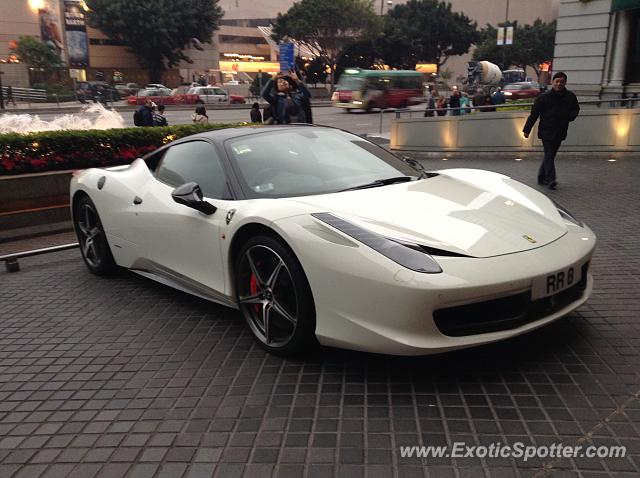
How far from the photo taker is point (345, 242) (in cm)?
300

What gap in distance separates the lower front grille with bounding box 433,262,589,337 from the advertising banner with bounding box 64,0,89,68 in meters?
68.3

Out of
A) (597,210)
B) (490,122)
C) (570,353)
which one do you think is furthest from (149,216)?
(490,122)

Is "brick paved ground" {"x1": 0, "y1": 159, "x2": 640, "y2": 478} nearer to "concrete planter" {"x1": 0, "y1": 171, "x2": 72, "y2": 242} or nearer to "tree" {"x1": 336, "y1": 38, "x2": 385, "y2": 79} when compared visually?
"concrete planter" {"x1": 0, "y1": 171, "x2": 72, "y2": 242}

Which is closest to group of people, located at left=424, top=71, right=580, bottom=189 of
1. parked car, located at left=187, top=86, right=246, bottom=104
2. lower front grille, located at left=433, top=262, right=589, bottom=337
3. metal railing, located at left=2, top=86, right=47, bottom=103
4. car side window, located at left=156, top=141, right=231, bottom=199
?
car side window, located at left=156, top=141, right=231, bottom=199

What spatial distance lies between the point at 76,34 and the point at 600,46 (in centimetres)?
5895

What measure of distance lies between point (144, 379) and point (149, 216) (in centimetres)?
147


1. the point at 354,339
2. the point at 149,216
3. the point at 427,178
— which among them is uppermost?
the point at 427,178

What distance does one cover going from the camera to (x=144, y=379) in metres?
3.34

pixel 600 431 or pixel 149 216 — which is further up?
pixel 149 216

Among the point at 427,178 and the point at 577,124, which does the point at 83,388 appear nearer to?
the point at 427,178

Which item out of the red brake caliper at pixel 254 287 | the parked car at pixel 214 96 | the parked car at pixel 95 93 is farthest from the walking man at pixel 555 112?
the parked car at pixel 95 93

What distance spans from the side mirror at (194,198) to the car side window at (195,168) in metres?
0.13

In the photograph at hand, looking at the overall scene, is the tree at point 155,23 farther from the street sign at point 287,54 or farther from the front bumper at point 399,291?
the front bumper at point 399,291

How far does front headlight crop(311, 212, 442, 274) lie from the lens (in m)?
2.84
